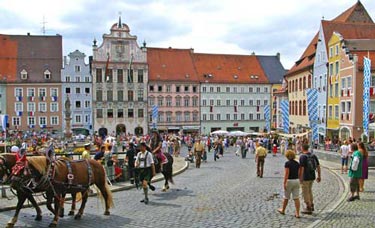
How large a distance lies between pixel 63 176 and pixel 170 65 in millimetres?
59714

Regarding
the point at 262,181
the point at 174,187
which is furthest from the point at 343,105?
the point at 174,187

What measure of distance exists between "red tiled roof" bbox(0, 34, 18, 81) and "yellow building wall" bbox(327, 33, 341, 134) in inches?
1627

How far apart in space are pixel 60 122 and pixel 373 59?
138 ft

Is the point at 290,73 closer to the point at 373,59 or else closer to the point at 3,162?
the point at 373,59

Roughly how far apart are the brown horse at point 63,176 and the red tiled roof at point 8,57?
54.3 metres

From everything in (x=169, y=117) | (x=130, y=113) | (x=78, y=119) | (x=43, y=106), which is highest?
(x=43, y=106)

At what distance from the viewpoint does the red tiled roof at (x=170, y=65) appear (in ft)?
220

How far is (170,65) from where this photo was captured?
225 ft

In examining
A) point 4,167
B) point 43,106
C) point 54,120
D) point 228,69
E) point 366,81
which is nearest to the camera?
point 4,167

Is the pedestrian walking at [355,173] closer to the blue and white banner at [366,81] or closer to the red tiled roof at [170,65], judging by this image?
the blue and white banner at [366,81]

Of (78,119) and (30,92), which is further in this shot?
(78,119)

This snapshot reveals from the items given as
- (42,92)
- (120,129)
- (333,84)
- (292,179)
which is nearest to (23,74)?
(42,92)

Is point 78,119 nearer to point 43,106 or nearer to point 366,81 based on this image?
point 43,106

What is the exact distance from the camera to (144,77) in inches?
2564
